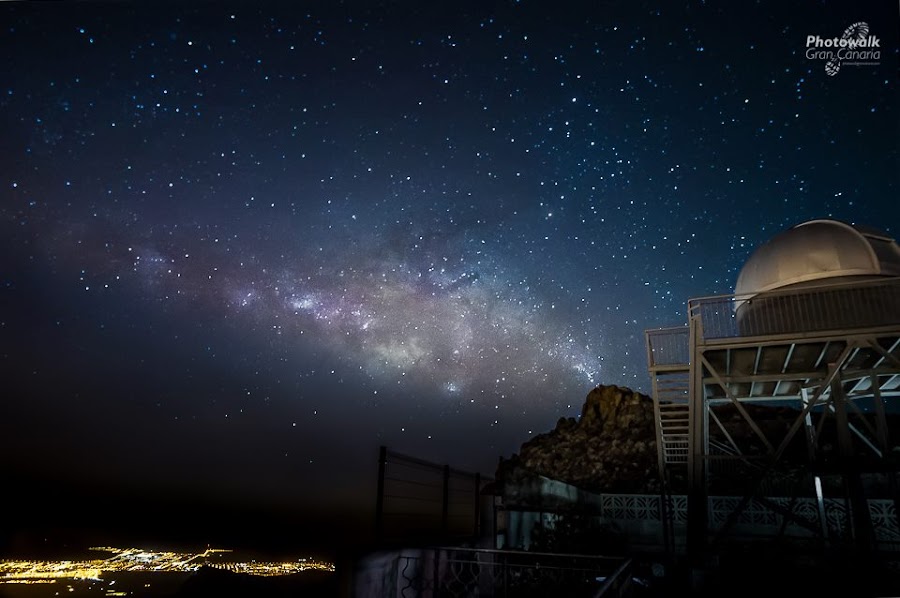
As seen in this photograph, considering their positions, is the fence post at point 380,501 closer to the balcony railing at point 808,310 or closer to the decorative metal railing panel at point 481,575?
the decorative metal railing panel at point 481,575

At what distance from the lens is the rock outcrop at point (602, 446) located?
3191 centimetres

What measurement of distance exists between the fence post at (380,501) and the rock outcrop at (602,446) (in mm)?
25264

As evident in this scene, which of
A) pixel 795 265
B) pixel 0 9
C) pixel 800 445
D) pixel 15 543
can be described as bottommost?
pixel 15 543

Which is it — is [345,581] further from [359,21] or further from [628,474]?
[628,474]

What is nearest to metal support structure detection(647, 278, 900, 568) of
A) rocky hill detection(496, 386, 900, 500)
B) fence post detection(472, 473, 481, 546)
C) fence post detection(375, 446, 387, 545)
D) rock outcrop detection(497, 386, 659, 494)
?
fence post detection(472, 473, 481, 546)

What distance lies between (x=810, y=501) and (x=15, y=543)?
64.7 feet

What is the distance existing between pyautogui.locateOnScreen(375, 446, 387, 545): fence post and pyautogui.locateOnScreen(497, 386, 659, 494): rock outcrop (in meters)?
25.3

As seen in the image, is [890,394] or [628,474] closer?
[890,394]

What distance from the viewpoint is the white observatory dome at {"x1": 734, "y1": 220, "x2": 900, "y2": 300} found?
1048 centimetres

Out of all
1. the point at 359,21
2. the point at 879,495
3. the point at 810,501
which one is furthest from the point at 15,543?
the point at 879,495

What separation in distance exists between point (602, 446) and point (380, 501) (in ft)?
108

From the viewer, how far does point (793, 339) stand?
395 inches

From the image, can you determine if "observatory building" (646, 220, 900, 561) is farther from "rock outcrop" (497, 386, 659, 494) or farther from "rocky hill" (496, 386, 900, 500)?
"rock outcrop" (497, 386, 659, 494)

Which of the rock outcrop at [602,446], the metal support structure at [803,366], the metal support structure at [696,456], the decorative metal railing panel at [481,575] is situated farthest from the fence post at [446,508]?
the rock outcrop at [602,446]
